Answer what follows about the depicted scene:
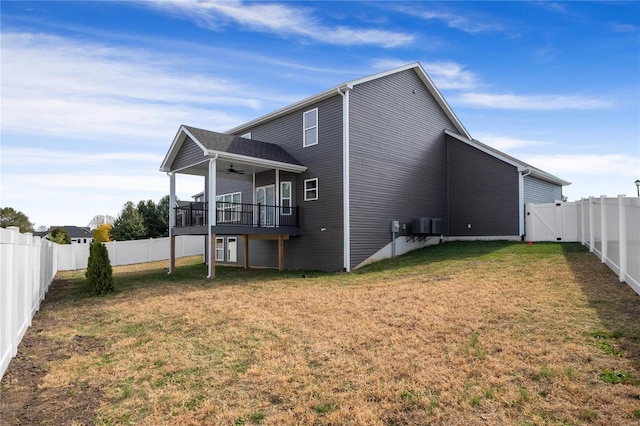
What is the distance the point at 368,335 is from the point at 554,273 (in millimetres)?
6489

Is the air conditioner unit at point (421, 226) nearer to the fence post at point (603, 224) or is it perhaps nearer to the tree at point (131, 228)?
the fence post at point (603, 224)

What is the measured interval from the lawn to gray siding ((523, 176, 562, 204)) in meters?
8.67

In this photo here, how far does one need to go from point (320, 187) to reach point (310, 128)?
2629 millimetres

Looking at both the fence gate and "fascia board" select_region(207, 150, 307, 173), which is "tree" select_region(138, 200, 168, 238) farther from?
the fence gate

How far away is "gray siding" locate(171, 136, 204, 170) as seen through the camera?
15347mm

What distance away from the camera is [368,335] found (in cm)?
613

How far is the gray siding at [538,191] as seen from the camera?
18.0 m

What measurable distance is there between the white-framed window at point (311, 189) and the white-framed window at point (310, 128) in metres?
1.57

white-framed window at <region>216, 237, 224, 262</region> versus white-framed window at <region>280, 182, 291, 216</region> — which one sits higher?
white-framed window at <region>280, 182, 291, 216</region>

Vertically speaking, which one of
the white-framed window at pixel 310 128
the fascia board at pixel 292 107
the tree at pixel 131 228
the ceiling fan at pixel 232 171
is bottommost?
the tree at pixel 131 228

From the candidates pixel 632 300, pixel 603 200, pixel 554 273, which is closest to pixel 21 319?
pixel 632 300

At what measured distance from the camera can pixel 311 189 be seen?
16172 millimetres

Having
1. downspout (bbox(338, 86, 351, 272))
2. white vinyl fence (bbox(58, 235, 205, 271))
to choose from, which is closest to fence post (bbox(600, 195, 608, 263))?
downspout (bbox(338, 86, 351, 272))

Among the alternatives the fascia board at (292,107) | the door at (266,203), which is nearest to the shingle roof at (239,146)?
the fascia board at (292,107)
